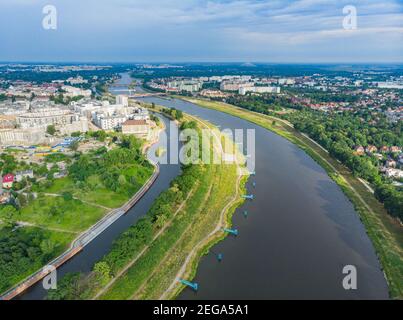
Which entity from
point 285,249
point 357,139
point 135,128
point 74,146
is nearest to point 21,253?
point 285,249

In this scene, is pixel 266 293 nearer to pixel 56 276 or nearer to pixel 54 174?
pixel 56 276

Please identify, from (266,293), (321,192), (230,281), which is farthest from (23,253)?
(321,192)

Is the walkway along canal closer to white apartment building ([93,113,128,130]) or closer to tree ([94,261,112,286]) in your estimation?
tree ([94,261,112,286])

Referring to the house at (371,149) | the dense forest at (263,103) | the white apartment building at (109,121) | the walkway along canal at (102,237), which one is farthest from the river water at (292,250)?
the dense forest at (263,103)

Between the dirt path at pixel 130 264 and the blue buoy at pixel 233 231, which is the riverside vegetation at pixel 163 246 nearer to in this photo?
the dirt path at pixel 130 264

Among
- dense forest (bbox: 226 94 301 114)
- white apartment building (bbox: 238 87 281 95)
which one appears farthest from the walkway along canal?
white apartment building (bbox: 238 87 281 95)
